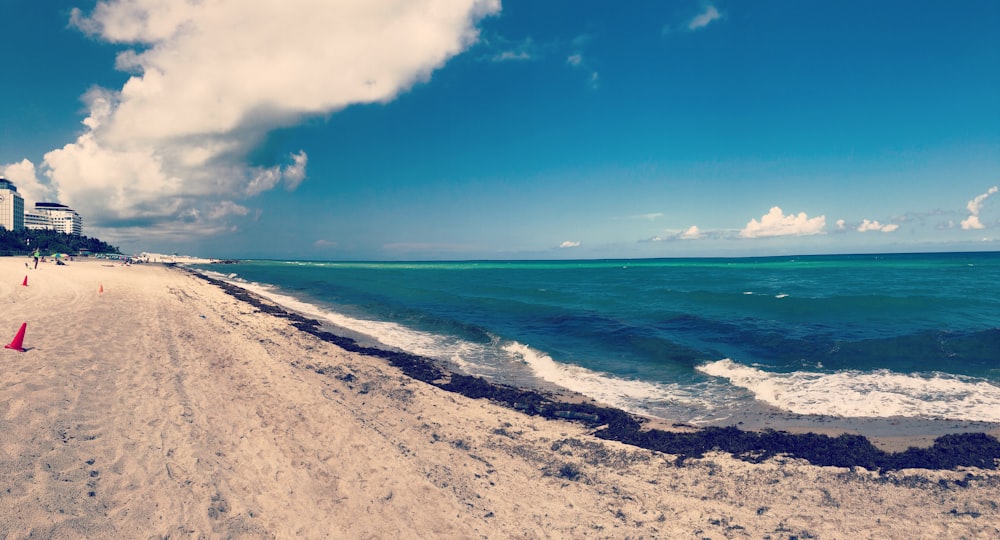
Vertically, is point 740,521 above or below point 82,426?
below

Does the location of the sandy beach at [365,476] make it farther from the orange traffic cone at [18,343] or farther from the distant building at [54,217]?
the distant building at [54,217]

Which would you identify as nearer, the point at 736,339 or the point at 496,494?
the point at 496,494

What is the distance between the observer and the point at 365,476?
688cm

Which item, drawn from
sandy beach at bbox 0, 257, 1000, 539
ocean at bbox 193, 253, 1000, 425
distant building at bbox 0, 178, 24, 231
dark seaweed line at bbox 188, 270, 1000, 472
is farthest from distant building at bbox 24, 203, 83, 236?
dark seaweed line at bbox 188, 270, 1000, 472

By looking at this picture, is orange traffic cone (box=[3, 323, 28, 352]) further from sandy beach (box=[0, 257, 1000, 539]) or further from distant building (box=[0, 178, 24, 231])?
distant building (box=[0, 178, 24, 231])

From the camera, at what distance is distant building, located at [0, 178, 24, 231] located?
149712mm

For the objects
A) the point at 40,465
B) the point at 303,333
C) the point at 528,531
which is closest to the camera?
the point at 528,531

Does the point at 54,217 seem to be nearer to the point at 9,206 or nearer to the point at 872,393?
the point at 9,206

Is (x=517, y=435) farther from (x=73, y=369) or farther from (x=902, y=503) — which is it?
(x=73, y=369)

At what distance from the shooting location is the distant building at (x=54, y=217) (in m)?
174

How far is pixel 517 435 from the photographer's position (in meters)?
9.11

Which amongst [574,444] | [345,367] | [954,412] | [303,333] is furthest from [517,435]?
[303,333]

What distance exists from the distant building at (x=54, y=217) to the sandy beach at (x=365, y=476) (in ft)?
766

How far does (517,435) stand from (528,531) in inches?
132
